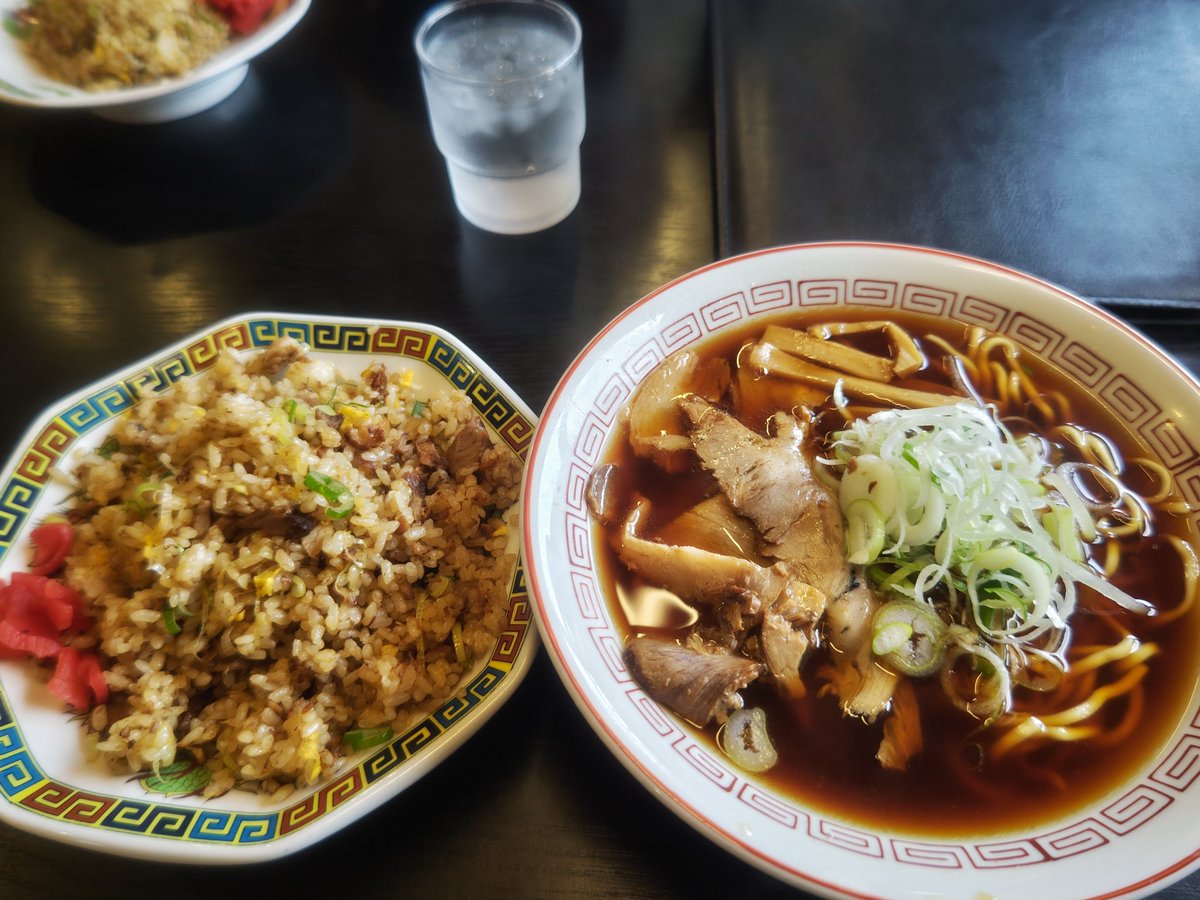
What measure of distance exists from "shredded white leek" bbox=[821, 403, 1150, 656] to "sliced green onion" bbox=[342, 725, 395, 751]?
1061 millimetres

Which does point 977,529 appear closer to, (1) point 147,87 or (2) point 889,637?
(2) point 889,637

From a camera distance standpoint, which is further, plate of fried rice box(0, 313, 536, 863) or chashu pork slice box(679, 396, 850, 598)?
chashu pork slice box(679, 396, 850, 598)

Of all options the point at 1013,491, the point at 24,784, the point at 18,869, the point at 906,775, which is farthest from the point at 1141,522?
the point at 18,869

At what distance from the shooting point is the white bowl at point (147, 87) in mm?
2592

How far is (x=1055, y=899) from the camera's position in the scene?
3.71 ft

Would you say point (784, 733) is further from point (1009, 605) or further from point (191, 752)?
point (191, 752)

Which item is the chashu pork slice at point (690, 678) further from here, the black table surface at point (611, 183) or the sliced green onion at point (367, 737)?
the black table surface at point (611, 183)

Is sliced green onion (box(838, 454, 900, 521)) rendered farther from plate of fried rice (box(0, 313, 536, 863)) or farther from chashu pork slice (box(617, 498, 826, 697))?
plate of fried rice (box(0, 313, 536, 863))

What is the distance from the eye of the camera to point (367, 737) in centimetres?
148

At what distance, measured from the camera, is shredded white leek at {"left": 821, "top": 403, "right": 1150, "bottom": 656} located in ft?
5.00

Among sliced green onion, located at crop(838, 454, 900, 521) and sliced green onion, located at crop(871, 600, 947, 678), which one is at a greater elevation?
sliced green onion, located at crop(838, 454, 900, 521)

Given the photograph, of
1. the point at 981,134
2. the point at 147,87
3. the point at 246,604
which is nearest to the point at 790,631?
the point at 246,604

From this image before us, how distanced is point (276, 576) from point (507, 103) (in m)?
1.59

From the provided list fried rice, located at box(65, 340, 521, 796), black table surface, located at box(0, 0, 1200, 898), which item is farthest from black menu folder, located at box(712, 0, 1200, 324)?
fried rice, located at box(65, 340, 521, 796)
